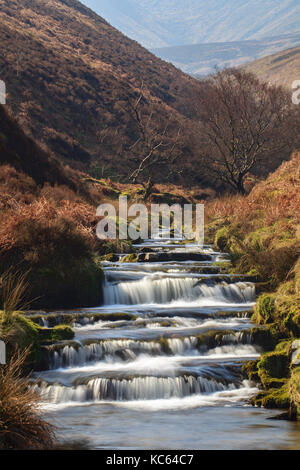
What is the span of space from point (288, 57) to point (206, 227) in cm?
18776

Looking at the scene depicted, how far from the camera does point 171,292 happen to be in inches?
601

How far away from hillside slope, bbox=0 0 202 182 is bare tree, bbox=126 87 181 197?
604 mm

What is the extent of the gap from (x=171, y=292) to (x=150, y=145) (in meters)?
28.4

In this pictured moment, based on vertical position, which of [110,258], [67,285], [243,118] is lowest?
[67,285]

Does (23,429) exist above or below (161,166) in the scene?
below

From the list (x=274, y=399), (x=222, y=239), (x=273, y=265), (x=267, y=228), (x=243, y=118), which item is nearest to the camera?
(x=274, y=399)

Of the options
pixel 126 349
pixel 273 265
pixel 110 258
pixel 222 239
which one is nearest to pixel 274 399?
pixel 126 349

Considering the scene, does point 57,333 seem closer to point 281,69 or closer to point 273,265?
point 273,265

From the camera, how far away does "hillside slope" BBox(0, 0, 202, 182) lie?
4371cm

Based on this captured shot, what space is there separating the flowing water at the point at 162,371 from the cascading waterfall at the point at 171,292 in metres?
0.03

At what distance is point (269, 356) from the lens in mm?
9641

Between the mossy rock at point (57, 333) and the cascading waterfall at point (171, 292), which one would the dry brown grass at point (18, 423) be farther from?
the cascading waterfall at point (171, 292)
